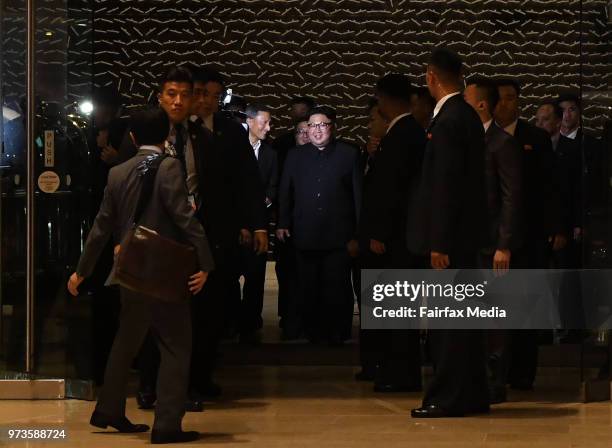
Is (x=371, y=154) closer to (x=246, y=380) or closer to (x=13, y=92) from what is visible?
(x=246, y=380)

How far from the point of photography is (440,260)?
601 cm

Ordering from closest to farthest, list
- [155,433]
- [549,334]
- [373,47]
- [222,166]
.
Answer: [155,433]
[222,166]
[549,334]
[373,47]

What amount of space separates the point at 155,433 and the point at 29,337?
1.49 meters

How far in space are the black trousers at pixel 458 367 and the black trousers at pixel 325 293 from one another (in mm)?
2333

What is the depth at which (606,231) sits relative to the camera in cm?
665

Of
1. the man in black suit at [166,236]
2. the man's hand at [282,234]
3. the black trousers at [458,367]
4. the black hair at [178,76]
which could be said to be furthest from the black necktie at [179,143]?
the man's hand at [282,234]

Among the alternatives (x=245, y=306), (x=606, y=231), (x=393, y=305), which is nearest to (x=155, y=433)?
(x=393, y=305)

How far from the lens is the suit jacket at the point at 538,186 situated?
6949 mm

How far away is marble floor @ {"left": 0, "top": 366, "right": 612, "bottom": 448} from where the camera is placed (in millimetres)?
5570

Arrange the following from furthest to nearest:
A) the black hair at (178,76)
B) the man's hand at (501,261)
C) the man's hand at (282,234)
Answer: the man's hand at (282,234)
the man's hand at (501,261)
the black hair at (178,76)

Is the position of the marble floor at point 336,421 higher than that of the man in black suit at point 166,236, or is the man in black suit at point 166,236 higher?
the man in black suit at point 166,236

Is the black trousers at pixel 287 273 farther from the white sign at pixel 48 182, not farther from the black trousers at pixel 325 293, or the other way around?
the white sign at pixel 48 182

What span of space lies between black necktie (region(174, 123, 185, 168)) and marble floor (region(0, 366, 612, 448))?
1129 millimetres

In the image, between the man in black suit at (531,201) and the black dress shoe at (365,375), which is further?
the black dress shoe at (365,375)
